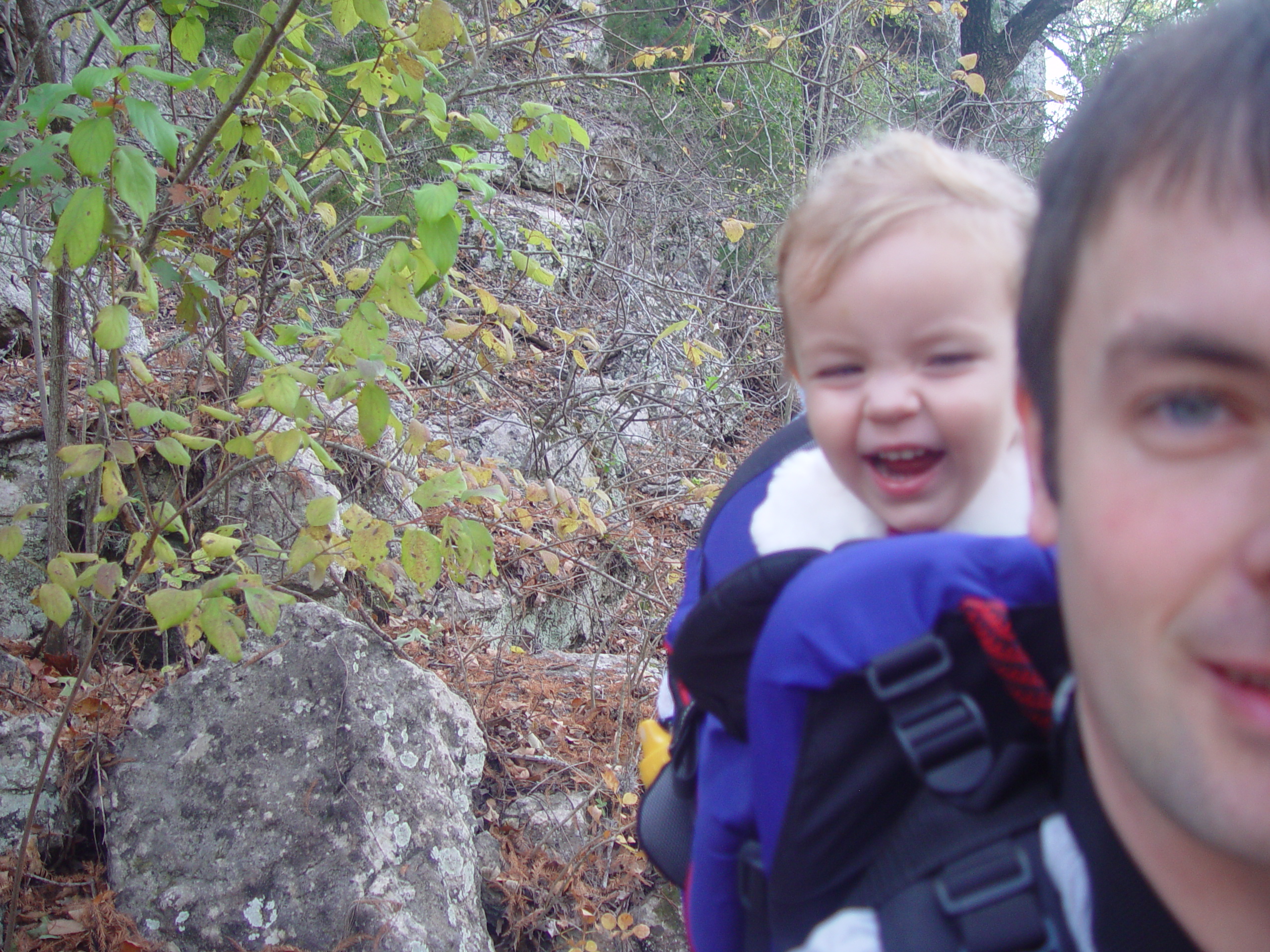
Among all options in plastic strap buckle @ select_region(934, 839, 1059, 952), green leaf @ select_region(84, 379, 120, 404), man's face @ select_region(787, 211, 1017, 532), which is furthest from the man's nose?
green leaf @ select_region(84, 379, 120, 404)

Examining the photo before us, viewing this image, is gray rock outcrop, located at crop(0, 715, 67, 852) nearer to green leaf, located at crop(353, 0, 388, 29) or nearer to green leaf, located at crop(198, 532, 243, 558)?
green leaf, located at crop(198, 532, 243, 558)

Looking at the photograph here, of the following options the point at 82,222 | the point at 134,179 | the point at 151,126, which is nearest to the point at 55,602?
the point at 82,222

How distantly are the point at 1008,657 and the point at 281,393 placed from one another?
6.04ft

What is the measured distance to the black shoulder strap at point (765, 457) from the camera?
150 centimetres

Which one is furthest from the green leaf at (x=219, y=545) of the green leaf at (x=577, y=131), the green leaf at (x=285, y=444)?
the green leaf at (x=577, y=131)

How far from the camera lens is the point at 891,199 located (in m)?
1.29

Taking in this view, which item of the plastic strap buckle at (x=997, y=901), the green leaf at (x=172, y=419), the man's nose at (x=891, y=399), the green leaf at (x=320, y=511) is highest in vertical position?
the man's nose at (x=891, y=399)

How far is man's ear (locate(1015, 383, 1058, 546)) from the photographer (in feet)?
2.54

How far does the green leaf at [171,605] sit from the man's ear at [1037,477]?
1.98m

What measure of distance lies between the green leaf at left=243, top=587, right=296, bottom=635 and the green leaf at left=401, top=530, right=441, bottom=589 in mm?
352

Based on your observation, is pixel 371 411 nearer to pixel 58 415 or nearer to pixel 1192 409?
pixel 58 415

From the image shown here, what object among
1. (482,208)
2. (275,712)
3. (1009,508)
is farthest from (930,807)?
(482,208)

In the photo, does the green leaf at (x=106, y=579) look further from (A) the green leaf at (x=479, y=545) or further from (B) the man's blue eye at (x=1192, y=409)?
(B) the man's blue eye at (x=1192, y=409)

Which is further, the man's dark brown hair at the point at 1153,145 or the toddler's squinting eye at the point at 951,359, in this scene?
the toddler's squinting eye at the point at 951,359
